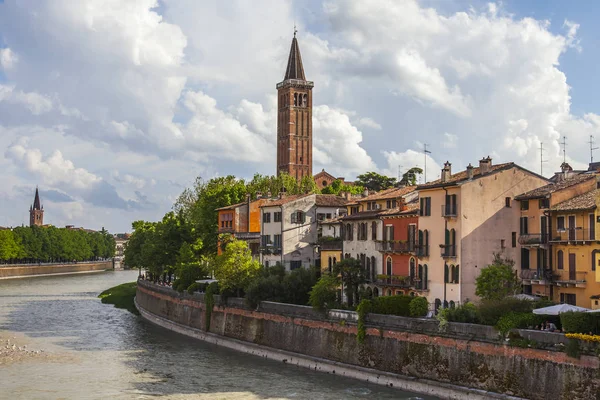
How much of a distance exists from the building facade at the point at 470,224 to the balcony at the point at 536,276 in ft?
4.74

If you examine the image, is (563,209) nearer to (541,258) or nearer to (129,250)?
(541,258)

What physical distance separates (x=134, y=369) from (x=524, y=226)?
2458 centimetres

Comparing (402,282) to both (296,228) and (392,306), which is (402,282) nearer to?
(392,306)

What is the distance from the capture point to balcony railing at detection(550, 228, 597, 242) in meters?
42.5

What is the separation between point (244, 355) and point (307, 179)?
2567 inches

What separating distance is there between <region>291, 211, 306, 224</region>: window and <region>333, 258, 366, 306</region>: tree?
51.4ft

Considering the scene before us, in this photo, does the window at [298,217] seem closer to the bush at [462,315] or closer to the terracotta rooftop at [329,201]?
the terracotta rooftop at [329,201]

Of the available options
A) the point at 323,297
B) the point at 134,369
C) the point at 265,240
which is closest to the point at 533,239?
the point at 323,297

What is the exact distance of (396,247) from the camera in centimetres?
5328

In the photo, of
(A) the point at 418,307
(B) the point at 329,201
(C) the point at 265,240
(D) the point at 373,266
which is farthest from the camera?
(C) the point at 265,240

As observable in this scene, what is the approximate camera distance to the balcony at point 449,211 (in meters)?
47.6

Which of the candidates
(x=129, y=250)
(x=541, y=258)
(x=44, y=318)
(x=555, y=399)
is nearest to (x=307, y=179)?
(x=129, y=250)

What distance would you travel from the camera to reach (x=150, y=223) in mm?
134000

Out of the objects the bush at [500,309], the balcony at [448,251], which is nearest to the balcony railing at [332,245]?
the balcony at [448,251]
